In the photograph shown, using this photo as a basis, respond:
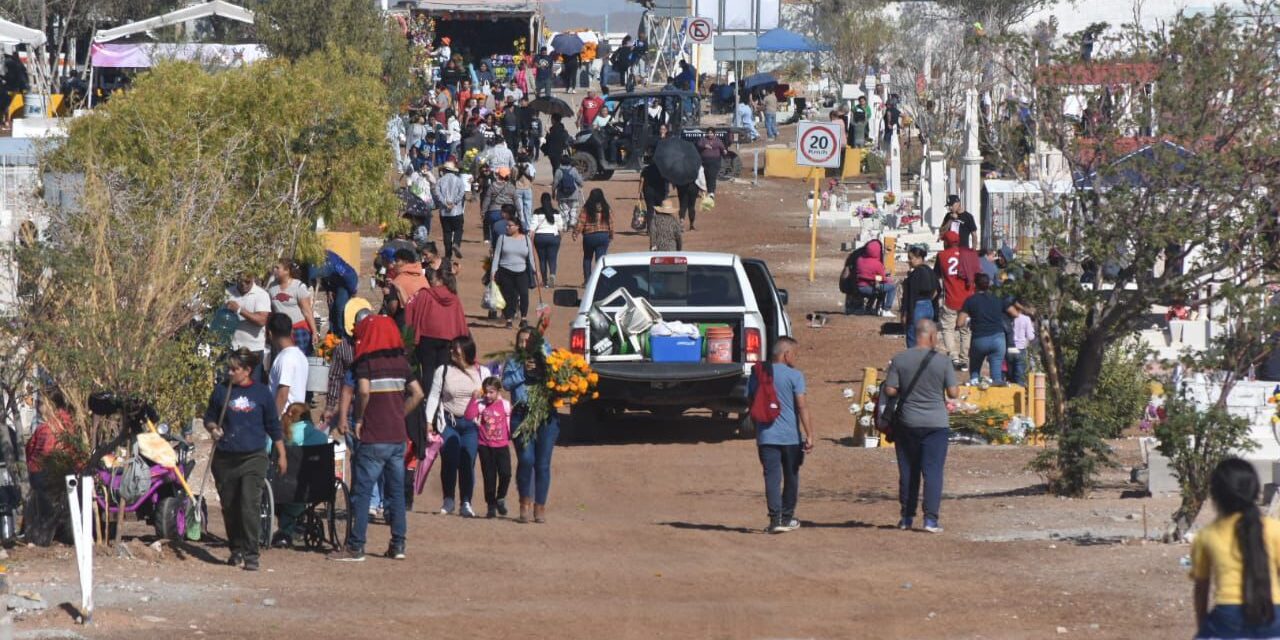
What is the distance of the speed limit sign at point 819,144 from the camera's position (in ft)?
93.9

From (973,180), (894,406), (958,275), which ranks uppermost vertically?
(973,180)

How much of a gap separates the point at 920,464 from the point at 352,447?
13.0 feet

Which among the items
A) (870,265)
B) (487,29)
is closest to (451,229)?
(870,265)

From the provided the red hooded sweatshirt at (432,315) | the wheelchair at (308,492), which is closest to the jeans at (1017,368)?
the red hooded sweatshirt at (432,315)

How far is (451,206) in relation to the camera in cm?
2959

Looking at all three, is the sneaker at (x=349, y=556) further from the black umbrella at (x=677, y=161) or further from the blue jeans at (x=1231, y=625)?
the black umbrella at (x=677, y=161)

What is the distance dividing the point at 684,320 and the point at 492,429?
4.31 meters

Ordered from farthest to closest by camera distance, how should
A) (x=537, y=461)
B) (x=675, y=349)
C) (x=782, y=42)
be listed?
1. (x=782, y=42)
2. (x=675, y=349)
3. (x=537, y=461)

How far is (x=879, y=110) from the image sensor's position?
163ft

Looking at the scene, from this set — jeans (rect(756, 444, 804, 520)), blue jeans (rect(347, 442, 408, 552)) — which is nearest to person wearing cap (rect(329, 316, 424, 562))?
blue jeans (rect(347, 442, 408, 552))

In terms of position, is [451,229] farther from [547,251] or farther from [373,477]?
[373,477]

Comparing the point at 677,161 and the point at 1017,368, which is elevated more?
the point at 677,161

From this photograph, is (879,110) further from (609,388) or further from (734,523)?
(734,523)

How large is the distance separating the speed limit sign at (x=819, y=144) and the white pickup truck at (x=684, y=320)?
9731mm
